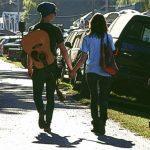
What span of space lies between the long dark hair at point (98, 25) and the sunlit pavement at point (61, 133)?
5.08 ft

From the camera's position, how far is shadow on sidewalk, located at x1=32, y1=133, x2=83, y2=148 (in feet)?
29.1

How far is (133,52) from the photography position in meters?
14.2

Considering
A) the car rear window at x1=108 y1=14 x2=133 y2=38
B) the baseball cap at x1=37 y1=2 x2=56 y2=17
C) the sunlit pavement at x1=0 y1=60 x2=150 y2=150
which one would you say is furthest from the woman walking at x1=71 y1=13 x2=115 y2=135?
the car rear window at x1=108 y1=14 x2=133 y2=38

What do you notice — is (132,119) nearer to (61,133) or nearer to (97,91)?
(97,91)

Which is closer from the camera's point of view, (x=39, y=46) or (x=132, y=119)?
(x=39, y=46)

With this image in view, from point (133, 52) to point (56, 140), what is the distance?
5436mm

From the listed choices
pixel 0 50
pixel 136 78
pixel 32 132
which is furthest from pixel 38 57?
pixel 0 50

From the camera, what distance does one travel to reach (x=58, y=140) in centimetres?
923

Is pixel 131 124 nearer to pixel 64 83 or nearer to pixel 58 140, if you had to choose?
pixel 58 140

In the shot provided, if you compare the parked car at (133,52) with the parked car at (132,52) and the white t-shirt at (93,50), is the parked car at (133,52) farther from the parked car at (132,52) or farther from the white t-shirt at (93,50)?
the white t-shirt at (93,50)

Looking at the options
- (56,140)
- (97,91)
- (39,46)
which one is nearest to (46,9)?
(39,46)

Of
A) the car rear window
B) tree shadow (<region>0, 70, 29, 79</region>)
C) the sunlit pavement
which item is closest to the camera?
the sunlit pavement

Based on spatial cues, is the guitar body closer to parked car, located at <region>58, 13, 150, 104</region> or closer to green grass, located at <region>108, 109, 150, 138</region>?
green grass, located at <region>108, 109, 150, 138</region>

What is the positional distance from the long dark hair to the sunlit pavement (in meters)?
1.55
